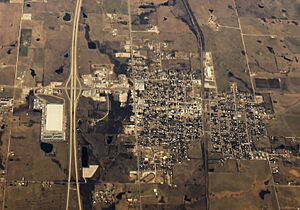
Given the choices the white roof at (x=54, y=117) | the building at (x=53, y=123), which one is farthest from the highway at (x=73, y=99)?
the white roof at (x=54, y=117)

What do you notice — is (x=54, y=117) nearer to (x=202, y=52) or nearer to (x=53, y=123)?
(x=53, y=123)

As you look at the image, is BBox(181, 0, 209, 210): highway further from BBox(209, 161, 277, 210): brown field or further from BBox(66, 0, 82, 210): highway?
BBox(66, 0, 82, 210): highway

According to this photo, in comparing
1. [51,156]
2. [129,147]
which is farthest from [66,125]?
[129,147]

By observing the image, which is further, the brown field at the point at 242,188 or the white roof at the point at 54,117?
the white roof at the point at 54,117

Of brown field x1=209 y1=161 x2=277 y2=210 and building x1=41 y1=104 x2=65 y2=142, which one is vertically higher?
building x1=41 y1=104 x2=65 y2=142

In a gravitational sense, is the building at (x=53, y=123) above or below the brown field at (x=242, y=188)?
above

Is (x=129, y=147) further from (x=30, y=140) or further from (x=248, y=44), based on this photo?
(x=248, y=44)

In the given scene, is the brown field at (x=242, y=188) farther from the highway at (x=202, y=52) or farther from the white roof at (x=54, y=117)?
the white roof at (x=54, y=117)

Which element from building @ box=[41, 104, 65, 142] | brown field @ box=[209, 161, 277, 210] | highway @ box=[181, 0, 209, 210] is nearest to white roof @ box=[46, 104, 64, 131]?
building @ box=[41, 104, 65, 142]
